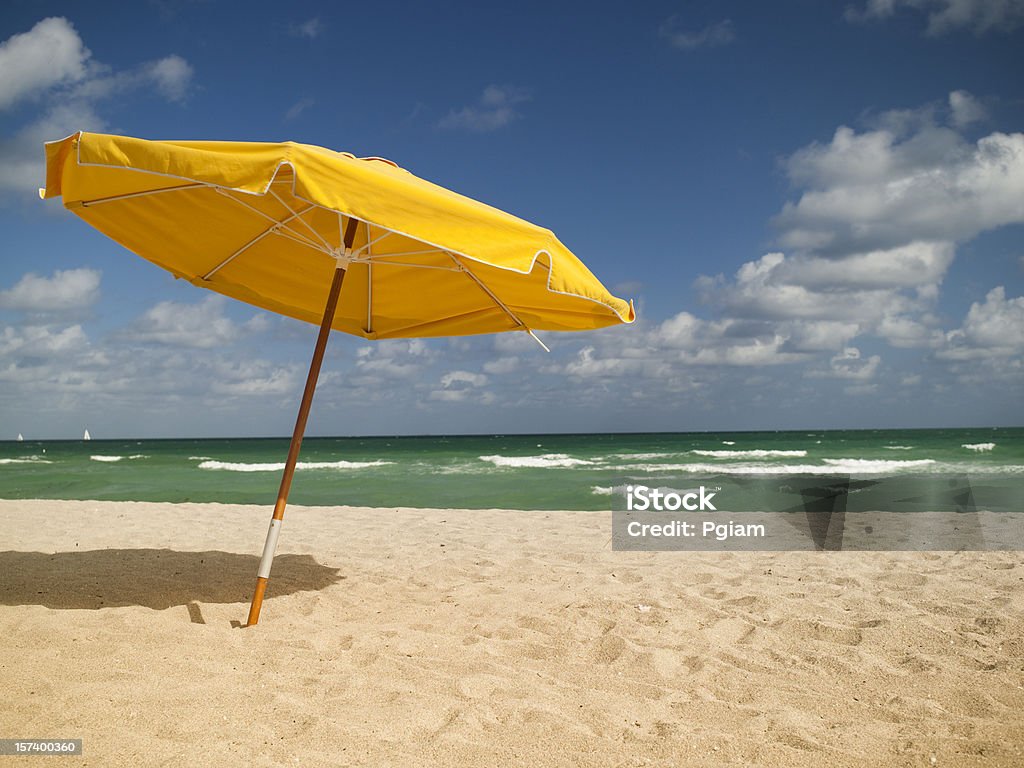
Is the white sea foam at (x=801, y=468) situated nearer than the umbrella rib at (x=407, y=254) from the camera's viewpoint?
No

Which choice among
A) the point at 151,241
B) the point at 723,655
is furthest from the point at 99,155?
the point at 723,655

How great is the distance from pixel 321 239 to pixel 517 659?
8.69 feet

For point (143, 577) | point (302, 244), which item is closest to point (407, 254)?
point (302, 244)

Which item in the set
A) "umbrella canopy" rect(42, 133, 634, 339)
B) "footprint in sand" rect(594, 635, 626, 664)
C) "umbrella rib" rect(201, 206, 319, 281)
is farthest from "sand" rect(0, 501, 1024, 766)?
"umbrella rib" rect(201, 206, 319, 281)

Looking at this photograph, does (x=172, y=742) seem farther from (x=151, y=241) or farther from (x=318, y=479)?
(x=318, y=479)

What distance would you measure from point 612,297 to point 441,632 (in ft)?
7.06

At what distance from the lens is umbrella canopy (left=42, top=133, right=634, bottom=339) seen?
10.1 feet

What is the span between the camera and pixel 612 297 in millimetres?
3990

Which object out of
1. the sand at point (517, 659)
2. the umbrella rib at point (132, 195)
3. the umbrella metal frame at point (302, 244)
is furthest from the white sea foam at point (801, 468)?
the umbrella rib at point (132, 195)

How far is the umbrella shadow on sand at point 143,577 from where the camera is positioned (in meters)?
4.45

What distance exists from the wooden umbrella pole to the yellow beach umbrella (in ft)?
0.03

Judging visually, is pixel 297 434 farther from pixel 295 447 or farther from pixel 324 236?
pixel 324 236

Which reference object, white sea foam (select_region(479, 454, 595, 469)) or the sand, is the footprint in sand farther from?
white sea foam (select_region(479, 454, 595, 469))

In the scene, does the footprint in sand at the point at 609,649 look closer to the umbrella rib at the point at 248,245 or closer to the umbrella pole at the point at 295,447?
the umbrella pole at the point at 295,447
